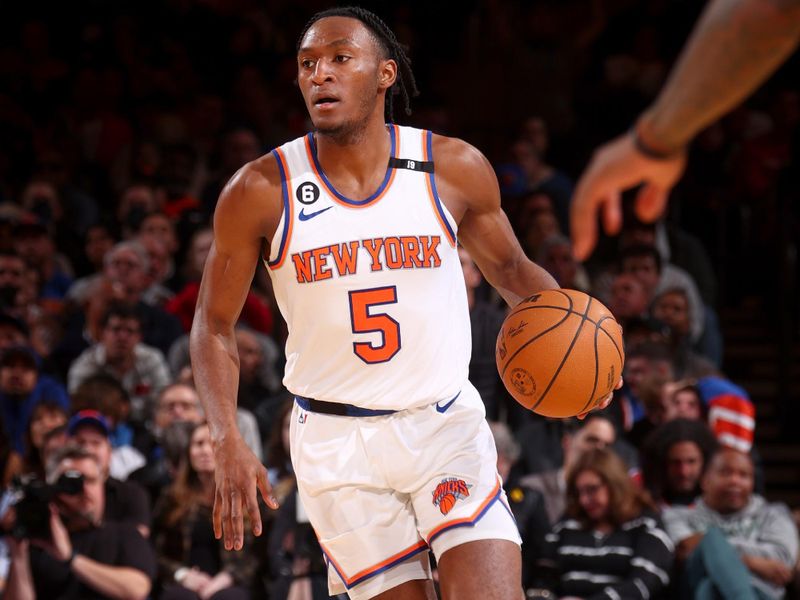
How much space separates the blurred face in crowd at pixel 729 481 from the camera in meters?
6.80

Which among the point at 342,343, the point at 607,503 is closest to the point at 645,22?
the point at 607,503

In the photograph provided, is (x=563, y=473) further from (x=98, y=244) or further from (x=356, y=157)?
(x=98, y=244)

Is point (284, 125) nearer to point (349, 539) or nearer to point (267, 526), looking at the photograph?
point (267, 526)

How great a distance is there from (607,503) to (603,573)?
1.16 feet

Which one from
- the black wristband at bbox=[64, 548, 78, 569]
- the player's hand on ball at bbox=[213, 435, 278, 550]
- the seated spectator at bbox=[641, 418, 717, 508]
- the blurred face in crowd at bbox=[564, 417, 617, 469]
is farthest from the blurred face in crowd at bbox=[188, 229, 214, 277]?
the player's hand on ball at bbox=[213, 435, 278, 550]

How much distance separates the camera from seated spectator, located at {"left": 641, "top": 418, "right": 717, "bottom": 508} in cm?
709

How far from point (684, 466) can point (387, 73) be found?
378cm

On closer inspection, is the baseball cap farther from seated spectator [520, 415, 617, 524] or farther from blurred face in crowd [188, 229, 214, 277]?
seated spectator [520, 415, 617, 524]

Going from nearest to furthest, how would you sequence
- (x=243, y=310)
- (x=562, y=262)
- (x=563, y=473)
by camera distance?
(x=563, y=473), (x=562, y=262), (x=243, y=310)

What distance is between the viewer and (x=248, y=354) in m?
8.14

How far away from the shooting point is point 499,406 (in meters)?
7.61

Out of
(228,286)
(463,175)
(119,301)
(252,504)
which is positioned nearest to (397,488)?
(252,504)

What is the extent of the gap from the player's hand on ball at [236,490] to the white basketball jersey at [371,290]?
1.09 feet

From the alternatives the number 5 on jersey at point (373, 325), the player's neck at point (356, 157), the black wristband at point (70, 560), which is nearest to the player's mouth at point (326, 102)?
the player's neck at point (356, 157)
